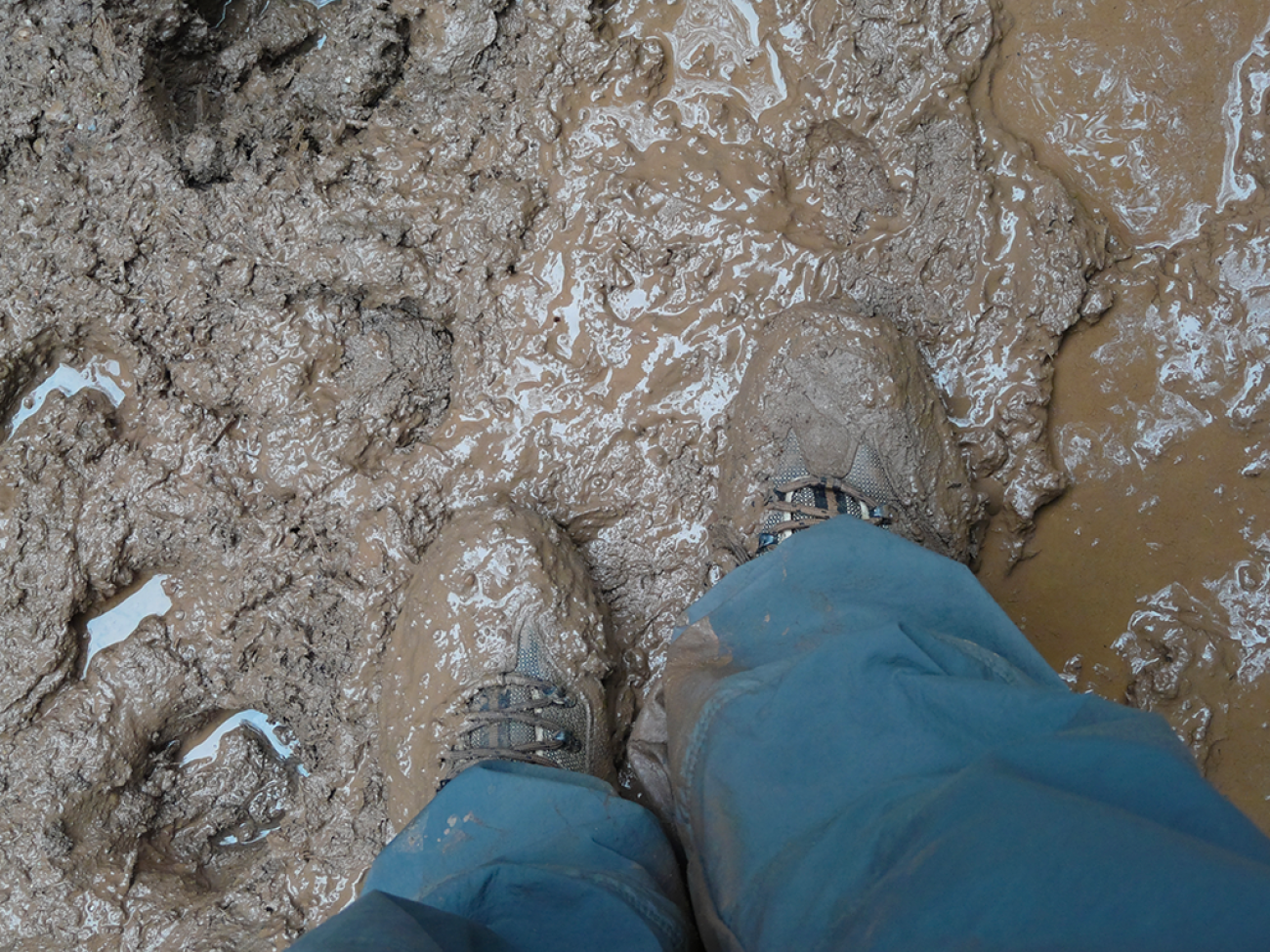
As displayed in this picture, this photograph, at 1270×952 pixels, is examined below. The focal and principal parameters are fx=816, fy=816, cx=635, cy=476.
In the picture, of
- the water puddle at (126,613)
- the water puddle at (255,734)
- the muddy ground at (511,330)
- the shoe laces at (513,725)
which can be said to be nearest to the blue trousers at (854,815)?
the shoe laces at (513,725)

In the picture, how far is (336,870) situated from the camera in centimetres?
185

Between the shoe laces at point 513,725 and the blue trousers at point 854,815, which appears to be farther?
the shoe laces at point 513,725

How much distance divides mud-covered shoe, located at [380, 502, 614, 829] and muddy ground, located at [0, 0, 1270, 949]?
12cm

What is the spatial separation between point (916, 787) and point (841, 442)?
35.9 inches

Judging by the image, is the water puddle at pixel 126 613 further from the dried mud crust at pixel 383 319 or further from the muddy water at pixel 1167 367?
the muddy water at pixel 1167 367

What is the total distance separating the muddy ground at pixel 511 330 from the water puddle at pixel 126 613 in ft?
0.17

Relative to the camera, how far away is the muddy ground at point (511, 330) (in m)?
1.72

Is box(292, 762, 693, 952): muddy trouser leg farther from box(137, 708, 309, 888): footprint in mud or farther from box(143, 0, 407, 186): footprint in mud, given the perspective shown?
box(143, 0, 407, 186): footprint in mud

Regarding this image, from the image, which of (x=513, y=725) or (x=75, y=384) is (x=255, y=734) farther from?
(x=75, y=384)

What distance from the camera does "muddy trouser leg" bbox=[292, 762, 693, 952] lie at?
3.41 feet

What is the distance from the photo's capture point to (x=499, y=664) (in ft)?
5.66

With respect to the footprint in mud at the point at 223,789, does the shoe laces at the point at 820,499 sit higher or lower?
higher

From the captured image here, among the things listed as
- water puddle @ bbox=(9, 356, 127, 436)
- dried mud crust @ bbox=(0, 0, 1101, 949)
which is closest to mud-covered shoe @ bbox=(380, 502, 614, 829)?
dried mud crust @ bbox=(0, 0, 1101, 949)

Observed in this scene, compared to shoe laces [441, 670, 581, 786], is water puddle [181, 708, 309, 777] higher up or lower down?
lower down
